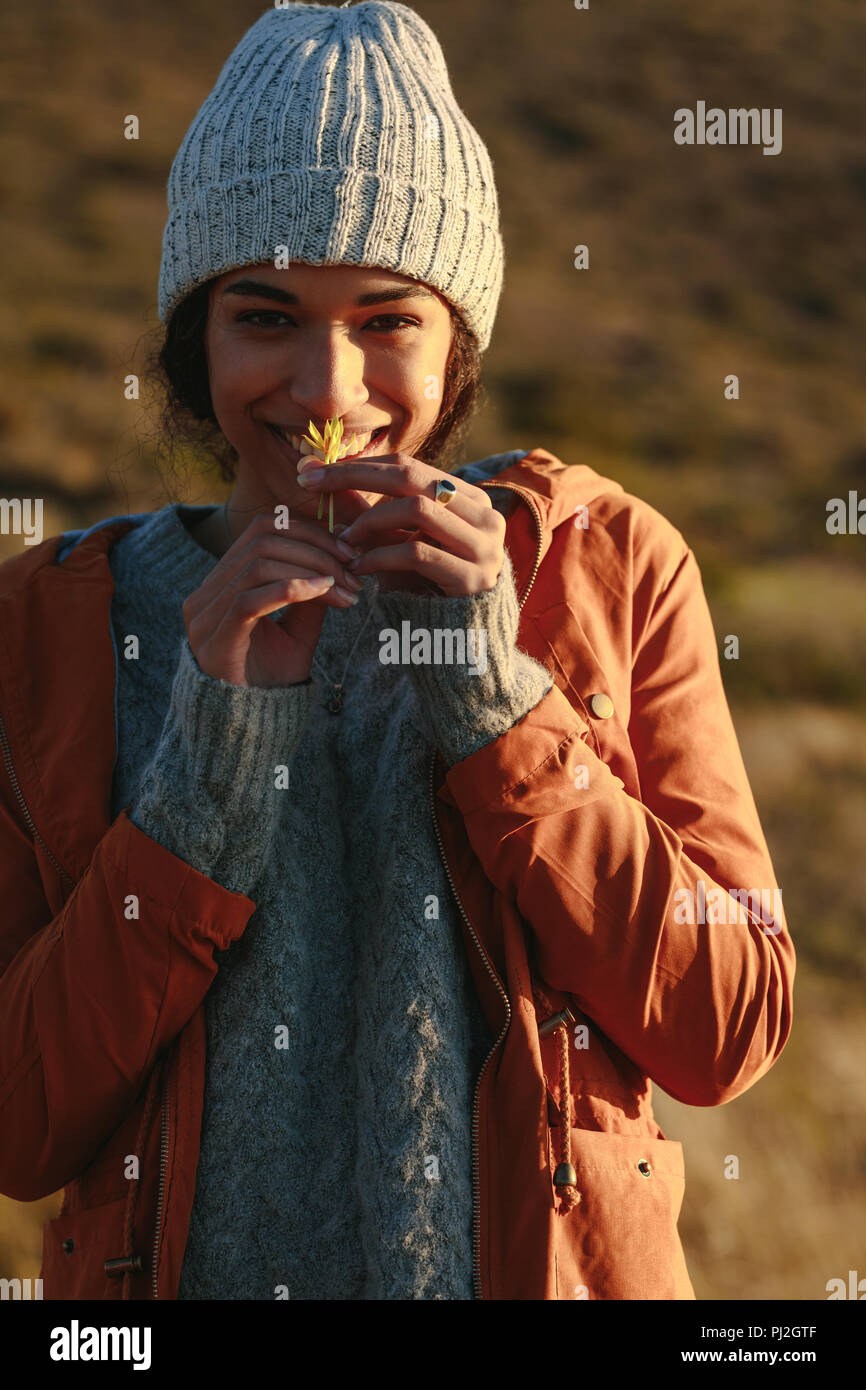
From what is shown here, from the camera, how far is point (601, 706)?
2.17 metres

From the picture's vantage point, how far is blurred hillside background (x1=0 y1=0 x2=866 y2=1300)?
616 cm

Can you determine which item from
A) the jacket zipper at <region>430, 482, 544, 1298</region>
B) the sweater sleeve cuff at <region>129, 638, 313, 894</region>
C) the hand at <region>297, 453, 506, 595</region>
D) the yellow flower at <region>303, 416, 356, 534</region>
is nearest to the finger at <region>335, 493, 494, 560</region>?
the hand at <region>297, 453, 506, 595</region>

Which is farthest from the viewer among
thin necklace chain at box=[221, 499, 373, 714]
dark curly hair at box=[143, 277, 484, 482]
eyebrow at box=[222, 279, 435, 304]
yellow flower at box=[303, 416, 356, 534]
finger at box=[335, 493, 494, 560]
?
dark curly hair at box=[143, 277, 484, 482]

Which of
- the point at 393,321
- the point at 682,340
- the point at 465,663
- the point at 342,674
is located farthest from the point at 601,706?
the point at 682,340

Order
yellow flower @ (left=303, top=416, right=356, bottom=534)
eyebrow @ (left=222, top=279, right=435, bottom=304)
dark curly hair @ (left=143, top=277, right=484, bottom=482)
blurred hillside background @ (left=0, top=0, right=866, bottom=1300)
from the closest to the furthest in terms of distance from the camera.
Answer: yellow flower @ (left=303, top=416, right=356, bottom=534), eyebrow @ (left=222, top=279, right=435, bottom=304), dark curly hair @ (left=143, top=277, right=484, bottom=482), blurred hillside background @ (left=0, top=0, right=866, bottom=1300)

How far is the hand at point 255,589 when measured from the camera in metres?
1.92

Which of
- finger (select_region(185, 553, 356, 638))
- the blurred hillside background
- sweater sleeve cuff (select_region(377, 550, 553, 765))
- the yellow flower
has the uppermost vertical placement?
the blurred hillside background

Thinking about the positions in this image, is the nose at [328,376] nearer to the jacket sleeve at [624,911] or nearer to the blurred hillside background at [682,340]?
the jacket sleeve at [624,911]

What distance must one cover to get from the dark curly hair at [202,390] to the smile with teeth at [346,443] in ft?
1.02

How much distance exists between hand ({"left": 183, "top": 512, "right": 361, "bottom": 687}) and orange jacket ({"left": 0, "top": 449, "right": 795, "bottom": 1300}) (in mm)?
297

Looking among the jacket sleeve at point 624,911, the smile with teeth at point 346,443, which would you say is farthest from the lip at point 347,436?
the jacket sleeve at point 624,911

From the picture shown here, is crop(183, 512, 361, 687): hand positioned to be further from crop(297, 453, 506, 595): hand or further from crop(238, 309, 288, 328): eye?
crop(238, 309, 288, 328): eye

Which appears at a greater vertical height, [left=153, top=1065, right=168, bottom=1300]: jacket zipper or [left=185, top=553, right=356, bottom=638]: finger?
[left=185, top=553, right=356, bottom=638]: finger

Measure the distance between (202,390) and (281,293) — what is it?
54 centimetres
